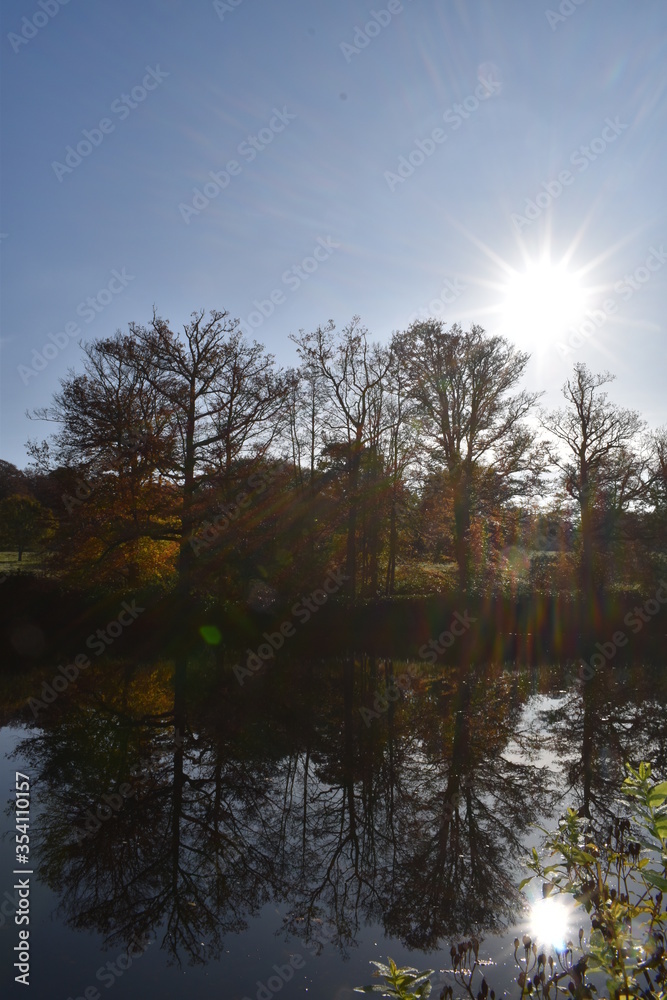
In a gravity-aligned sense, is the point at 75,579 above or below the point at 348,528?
below

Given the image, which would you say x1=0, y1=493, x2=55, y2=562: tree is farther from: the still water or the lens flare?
the lens flare

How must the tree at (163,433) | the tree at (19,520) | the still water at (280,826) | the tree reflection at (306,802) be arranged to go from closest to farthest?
1. the still water at (280,826)
2. the tree reflection at (306,802)
3. the tree at (163,433)
4. the tree at (19,520)

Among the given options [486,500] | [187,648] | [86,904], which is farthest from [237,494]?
[86,904]

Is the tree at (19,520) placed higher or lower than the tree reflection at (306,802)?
higher

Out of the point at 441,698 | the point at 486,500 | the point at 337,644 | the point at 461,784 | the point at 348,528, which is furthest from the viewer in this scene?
the point at 348,528

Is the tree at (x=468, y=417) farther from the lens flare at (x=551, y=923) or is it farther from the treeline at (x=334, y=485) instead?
the lens flare at (x=551, y=923)

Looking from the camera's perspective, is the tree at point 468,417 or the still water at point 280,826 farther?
the tree at point 468,417

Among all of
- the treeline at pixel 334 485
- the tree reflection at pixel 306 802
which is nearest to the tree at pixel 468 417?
the treeline at pixel 334 485

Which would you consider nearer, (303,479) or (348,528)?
(348,528)

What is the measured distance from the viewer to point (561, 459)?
26.8m

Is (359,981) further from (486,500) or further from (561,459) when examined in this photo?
(561,459)

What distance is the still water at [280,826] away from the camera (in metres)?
4.32

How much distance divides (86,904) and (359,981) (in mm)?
2245

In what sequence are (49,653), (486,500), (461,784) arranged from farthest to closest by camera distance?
(486,500)
(49,653)
(461,784)
